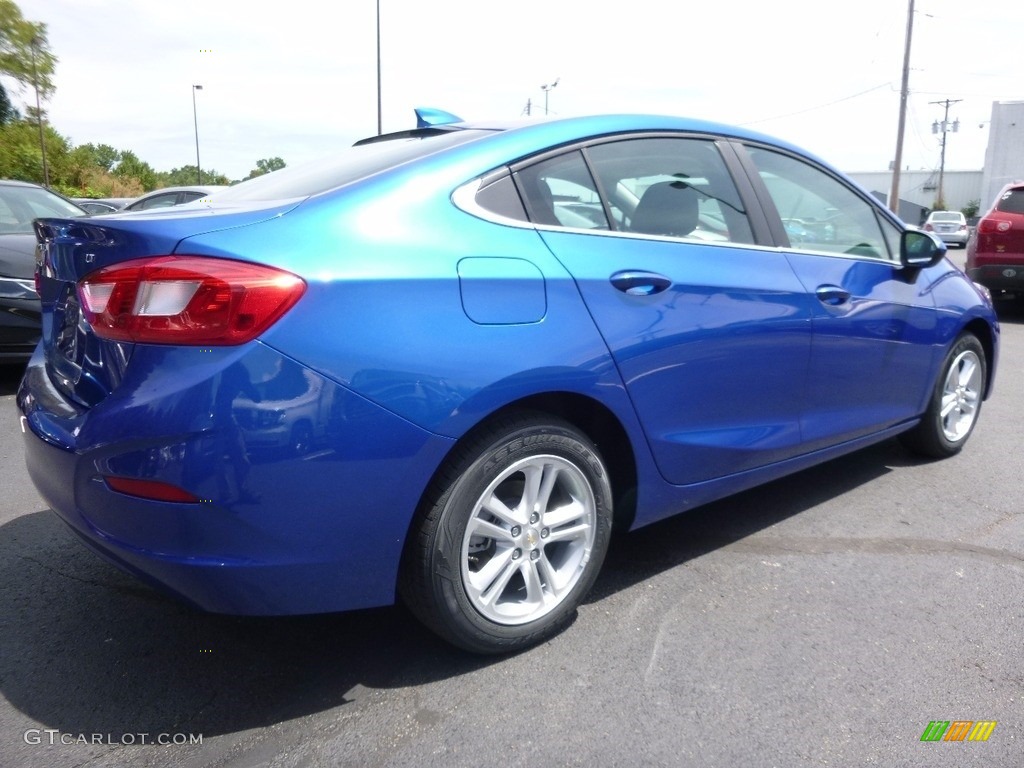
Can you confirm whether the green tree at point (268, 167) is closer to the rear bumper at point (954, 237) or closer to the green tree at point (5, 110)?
the green tree at point (5, 110)

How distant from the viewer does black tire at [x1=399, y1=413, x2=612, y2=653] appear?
2361mm

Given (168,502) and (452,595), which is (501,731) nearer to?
(452,595)

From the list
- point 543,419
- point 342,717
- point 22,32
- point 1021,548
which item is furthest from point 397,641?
point 22,32

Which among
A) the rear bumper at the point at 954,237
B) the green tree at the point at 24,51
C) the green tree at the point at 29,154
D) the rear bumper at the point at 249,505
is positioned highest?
the green tree at the point at 24,51

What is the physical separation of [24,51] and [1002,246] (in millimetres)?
44014

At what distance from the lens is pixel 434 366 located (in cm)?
222

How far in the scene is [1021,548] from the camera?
3.51m

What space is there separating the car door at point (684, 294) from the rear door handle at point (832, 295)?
146 millimetres

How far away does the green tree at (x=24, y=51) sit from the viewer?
133 feet

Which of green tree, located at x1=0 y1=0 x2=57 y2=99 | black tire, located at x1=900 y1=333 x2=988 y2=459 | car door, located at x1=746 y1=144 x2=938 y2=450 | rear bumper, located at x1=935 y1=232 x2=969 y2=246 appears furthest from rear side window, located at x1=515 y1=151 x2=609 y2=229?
green tree, located at x1=0 y1=0 x2=57 y2=99

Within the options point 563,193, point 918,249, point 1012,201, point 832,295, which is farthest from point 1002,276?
point 563,193

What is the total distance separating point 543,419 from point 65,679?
1509 millimetres

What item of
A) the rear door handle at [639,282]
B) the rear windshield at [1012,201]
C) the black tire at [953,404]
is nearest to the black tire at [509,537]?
the rear door handle at [639,282]

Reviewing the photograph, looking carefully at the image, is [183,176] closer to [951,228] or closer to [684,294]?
[951,228]
